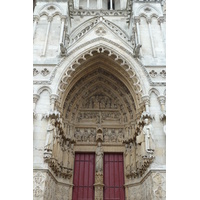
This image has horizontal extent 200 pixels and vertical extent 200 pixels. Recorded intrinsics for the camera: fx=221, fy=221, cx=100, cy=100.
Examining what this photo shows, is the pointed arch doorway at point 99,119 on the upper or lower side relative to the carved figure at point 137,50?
lower

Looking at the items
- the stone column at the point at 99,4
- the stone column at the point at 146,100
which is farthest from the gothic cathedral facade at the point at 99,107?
the stone column at the point at 99,4

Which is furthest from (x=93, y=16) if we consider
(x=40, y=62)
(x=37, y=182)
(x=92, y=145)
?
(x=37, y=182)

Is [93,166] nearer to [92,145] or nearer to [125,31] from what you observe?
[92,145]

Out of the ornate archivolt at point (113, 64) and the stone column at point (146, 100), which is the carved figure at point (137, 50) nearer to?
the ornate archivolt at point (113, 64)

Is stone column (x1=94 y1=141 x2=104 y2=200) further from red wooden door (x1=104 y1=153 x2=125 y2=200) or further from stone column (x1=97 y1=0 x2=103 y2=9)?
stone column (x1=97 y1=0 x2=103 y2=9)

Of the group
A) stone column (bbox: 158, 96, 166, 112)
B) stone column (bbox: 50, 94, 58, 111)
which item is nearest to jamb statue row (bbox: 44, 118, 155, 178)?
stone column (bbox: 50, 94, 58, 111)

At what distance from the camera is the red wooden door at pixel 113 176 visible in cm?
993

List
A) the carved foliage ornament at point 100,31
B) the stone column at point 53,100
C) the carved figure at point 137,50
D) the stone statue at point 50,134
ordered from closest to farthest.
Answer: the stone statue at point 50,134 < the stone column at point 53,100 < the carved figure at point 137,50 < the carved foliage ornament at point 100,31

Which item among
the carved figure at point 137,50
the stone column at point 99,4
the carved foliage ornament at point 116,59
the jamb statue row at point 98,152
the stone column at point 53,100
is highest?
the stone column at point 99,4

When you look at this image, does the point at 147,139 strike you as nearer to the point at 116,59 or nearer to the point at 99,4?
the point at 116,59

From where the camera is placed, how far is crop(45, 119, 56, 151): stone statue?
812 centimetres

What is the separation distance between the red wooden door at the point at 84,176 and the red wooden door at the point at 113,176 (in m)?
0.64

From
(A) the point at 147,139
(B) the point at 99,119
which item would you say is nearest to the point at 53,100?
(B) the point at 99,119

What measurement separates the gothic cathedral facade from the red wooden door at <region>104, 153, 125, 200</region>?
42 millimetres
